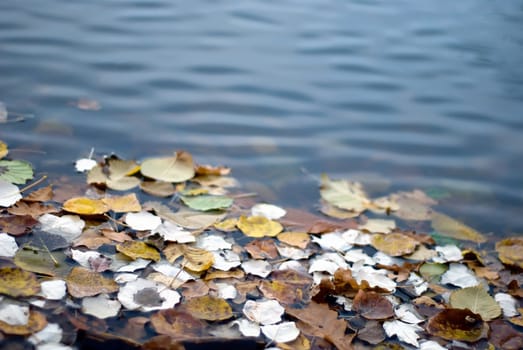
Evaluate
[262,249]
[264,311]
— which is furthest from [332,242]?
[264,311]

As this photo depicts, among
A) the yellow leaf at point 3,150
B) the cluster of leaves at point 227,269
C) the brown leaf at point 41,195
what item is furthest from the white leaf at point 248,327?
the yellow leaf at point 3,150

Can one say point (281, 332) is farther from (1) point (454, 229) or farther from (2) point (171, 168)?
(1) point (454, 229)

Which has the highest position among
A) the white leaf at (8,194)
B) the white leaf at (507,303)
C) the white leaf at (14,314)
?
the white leaf at (8,194)

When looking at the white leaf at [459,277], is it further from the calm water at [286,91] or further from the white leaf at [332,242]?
the calm water at [286,91]

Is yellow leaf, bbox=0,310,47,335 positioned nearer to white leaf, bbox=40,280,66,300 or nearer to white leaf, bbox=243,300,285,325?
white leaf, bbox=40,280,66,300

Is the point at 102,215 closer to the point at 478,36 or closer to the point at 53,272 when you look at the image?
the point at 53,272

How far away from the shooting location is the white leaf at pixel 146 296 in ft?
4.88

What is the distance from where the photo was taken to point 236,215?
2.01 m

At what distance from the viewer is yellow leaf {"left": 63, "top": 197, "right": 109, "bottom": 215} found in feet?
5.93

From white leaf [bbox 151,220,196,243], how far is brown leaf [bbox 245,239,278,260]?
170 mm

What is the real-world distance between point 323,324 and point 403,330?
20 cm

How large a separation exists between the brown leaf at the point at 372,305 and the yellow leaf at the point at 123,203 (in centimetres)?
72

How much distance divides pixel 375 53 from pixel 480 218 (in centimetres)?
128

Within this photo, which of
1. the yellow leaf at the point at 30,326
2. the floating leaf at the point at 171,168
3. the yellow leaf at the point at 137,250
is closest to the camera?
the yellow leaf at the point at 30,326
